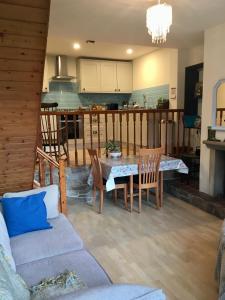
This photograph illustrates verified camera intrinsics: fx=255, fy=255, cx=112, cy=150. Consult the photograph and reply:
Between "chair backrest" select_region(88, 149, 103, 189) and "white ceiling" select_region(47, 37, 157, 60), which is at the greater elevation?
"white ceiling" select_region(47, 37, 157, 60)

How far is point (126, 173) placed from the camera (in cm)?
373

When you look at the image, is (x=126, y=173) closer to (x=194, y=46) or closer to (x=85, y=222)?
(x=85, y=222)

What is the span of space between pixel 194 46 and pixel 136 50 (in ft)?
6.11

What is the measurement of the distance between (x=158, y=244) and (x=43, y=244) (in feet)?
4.47

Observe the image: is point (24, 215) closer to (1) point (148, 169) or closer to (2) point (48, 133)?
(1) point (148, 169)

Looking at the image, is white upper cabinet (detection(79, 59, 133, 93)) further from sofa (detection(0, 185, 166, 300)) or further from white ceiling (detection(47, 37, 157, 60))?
sofa (detection(0, 185, 166, 300))

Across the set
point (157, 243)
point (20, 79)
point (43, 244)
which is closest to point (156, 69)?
point (157, 243)

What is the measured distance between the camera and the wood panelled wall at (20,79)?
1.75 m

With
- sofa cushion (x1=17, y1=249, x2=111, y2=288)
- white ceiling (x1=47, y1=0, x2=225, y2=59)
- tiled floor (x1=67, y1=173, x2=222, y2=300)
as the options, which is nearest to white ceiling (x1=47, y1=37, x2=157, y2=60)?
white ceiling (x1=47, y1=0, x2=225, y2=59)

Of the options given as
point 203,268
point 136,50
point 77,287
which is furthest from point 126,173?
point 136,50

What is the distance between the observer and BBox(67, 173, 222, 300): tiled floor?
223 centimetres

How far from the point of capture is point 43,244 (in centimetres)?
210

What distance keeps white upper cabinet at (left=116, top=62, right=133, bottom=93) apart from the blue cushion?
19.0 feet

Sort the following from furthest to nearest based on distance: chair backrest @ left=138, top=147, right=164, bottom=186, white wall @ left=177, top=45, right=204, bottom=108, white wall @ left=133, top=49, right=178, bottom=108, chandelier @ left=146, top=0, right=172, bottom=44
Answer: white wall @ left=133, top=49, right=178, bottom=108 < white wall @ left=177, top=45, right=204, bottom=108 < chair backrest @ left=138, top=147, right=164, bottom=186 < chandelier @ left=146, top=0, right=172, bottom=44
